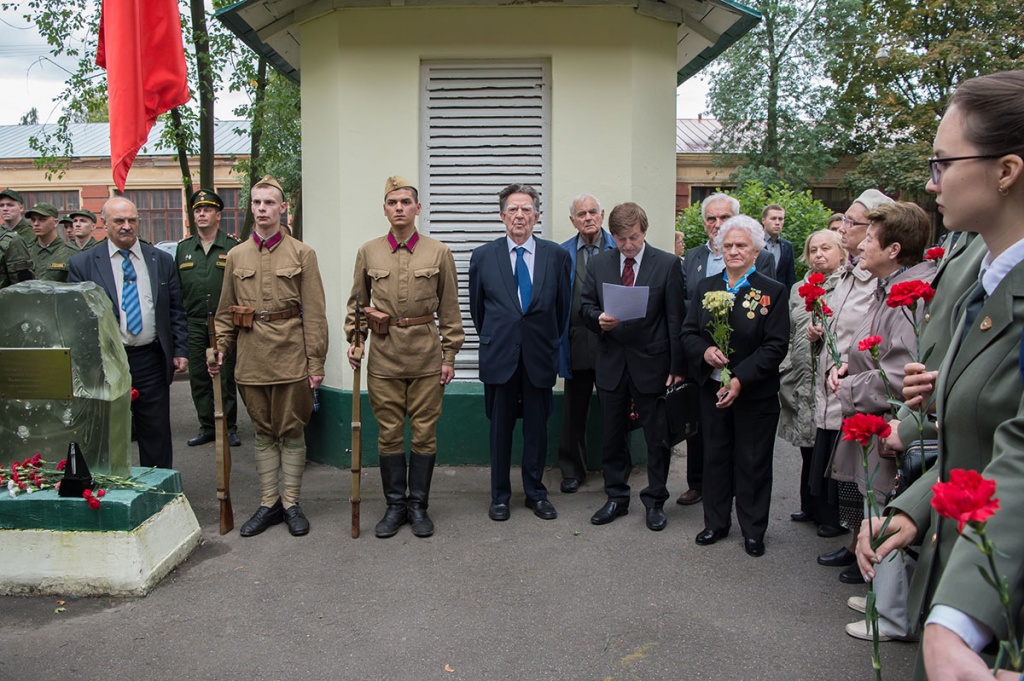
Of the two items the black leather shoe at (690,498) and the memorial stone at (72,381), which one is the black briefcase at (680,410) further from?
the memorial stone at (72,381)

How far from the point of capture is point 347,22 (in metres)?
6.38

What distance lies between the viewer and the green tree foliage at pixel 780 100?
27609mm

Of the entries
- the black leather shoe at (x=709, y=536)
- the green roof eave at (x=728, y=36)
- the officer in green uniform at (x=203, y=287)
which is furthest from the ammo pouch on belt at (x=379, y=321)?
the green roof eave at (x=728, y=36)

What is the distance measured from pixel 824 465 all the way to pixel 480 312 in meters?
2.44

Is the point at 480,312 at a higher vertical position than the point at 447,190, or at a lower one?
lower

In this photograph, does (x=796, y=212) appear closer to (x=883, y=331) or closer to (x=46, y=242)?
(x=883, y=331)

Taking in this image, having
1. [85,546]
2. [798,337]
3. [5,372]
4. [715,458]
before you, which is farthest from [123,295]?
[798,337]

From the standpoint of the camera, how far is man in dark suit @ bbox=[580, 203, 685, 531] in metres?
5.45

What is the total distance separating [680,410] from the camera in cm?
534

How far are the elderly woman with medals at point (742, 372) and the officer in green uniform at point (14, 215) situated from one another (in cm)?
698

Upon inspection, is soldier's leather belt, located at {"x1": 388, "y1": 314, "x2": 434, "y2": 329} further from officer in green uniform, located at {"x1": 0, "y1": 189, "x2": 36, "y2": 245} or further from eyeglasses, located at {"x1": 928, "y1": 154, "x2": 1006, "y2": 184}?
officer in green uniform, located at {"x1": 0, "y1": 189, "x2": 36, "y2": 245}

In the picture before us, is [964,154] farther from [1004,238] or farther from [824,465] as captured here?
[824,465]

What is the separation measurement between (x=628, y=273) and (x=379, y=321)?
169cm

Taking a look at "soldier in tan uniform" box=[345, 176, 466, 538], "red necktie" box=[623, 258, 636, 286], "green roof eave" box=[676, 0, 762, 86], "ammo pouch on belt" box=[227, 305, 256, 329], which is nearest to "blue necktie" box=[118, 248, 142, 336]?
"ammo pouch on belt" box=[227, 305, 256, 329]
